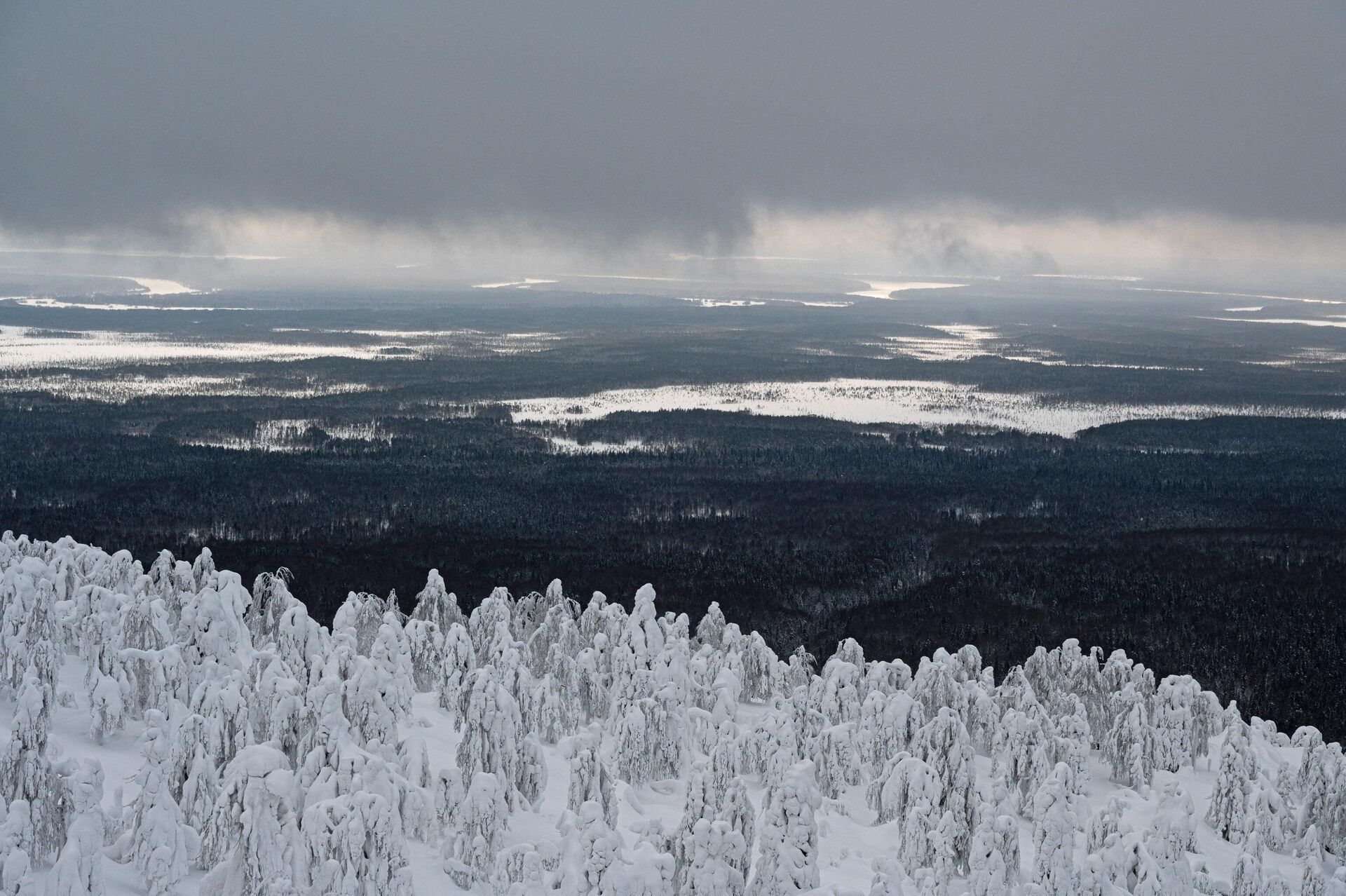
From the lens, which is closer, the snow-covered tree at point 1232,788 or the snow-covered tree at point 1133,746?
the snow-covered tree at point 1232,788

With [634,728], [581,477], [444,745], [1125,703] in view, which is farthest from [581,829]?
[581,477]

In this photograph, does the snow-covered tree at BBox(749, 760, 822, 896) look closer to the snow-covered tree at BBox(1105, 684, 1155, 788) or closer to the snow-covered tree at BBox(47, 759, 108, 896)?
the snow-covered tree at BBox(47, 759, 108, 896)

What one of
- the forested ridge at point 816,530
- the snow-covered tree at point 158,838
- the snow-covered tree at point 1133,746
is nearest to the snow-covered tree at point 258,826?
the snow-covered tree at point 158,838

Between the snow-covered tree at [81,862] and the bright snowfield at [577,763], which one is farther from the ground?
the snow-covered tree at [81,862]

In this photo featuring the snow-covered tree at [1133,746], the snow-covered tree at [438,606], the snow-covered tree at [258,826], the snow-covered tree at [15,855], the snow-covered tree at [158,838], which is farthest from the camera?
the snow-covered tree at [438,606]

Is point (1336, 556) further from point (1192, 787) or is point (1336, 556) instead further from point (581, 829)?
point (581, 829)

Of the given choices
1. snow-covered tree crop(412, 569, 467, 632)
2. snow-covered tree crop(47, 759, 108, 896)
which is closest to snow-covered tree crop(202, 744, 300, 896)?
snow-covered tree crop(47, 759, 108, 896)

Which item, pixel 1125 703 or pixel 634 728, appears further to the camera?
pixel 1125 703

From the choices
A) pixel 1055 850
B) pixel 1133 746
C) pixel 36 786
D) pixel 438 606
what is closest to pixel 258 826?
pixel 36 786

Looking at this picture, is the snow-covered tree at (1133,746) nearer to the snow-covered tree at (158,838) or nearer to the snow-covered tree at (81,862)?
the snow-covered tree at (158,838)
